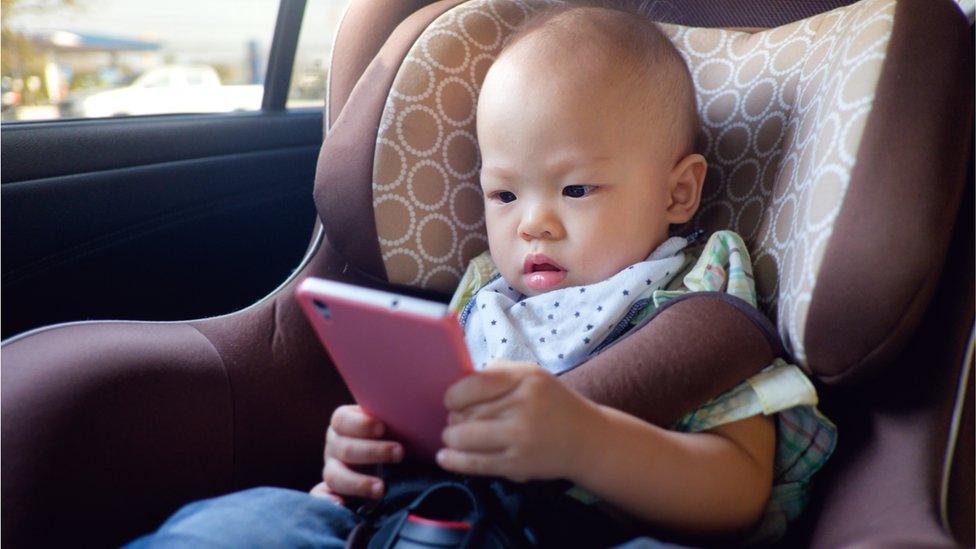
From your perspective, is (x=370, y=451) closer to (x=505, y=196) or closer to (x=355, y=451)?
(x=355, y=451)

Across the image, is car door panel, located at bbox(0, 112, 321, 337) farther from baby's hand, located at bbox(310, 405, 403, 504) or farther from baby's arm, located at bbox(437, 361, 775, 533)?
baby's arm, located at bbox(437, 361, 775, 533)

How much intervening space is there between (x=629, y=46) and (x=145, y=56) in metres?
1.33

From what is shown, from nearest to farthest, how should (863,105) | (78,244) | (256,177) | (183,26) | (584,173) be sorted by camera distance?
1. (863,105)
2. (584,173)
3. (78,244)
4. (256,177)
5. (183,26)

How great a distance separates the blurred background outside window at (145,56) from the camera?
158cm

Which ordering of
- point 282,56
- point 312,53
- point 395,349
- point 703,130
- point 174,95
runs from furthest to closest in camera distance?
point 312,53, point 282,56, point 174,95, point 703,130, point 395,349

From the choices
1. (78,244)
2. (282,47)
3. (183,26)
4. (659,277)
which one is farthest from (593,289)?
(183,26)

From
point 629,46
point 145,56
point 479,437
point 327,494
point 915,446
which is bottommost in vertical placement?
point 327,494

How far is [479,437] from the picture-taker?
2.08 feet

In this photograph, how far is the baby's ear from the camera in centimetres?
101

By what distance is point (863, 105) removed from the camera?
0.82m

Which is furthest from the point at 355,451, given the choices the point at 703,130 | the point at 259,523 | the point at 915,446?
the point at 703,130

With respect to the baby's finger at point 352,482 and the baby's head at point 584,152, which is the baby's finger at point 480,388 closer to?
the baby's finger at point 352,482

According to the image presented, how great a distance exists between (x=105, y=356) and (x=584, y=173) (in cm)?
57

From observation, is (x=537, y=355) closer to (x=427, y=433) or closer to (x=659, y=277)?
(x=659, y=277)
